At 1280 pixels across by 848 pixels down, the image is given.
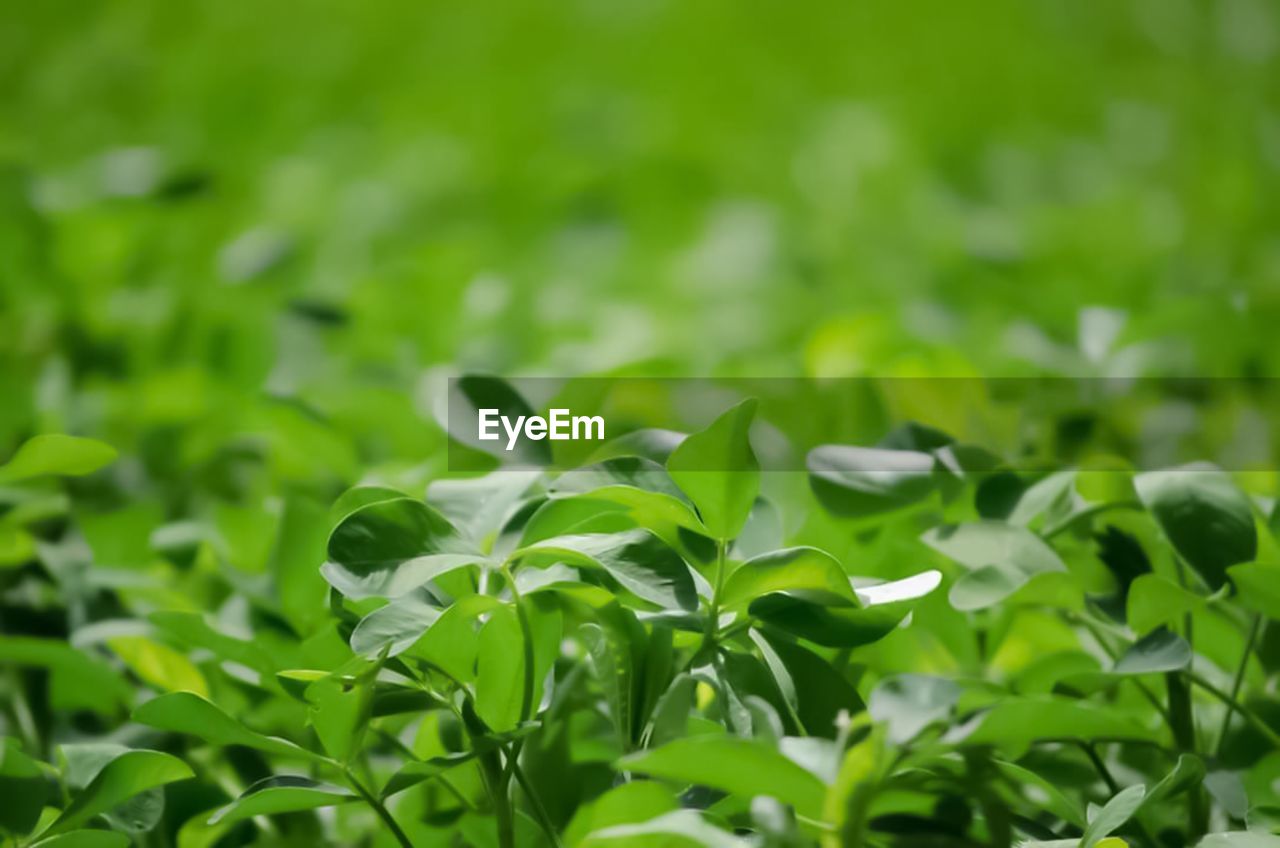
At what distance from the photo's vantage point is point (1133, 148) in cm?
192

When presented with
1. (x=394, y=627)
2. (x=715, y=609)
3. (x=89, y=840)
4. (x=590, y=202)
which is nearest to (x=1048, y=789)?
(x=715, y=609)

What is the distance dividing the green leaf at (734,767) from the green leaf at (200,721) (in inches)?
5.4

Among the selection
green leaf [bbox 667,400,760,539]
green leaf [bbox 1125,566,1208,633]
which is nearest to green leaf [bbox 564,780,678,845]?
green leaf [bbox 667,400,760,539]

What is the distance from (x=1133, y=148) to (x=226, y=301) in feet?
5.04

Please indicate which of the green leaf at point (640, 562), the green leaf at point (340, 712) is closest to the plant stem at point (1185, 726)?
the green leaf at point (640, 562)

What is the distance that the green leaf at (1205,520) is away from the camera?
0.47 meters

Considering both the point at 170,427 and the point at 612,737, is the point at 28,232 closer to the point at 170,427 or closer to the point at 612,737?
the point at 170,427

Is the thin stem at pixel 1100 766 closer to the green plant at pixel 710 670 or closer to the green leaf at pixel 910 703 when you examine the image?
the green plant at pixel 710 670

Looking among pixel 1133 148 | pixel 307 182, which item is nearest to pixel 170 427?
pixel 307 182

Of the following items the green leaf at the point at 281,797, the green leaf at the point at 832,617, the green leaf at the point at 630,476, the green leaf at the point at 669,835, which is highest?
the green leaf at the point at 630,476

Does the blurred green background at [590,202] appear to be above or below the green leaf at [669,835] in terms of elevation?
above

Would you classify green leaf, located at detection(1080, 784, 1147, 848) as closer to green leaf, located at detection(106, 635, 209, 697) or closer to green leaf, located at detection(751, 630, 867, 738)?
green leaf, located at detection(751, 630, 867, 738)

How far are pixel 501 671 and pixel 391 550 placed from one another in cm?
6

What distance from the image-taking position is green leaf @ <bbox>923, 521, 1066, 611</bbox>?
463mm
